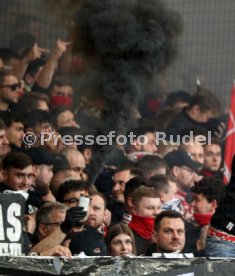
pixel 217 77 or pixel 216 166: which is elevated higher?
pixel 217 77

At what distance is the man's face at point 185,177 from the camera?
757 cm

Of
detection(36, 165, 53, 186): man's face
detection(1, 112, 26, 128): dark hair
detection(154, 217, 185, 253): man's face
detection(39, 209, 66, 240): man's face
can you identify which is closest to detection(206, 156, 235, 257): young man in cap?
detection(154, 217, 185, 253): man's face

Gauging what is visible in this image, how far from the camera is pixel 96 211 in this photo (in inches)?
280

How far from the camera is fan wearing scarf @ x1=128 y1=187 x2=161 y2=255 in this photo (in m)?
7.22

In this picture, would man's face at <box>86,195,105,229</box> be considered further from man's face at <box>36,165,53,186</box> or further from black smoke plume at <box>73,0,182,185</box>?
black smoke plume at <box>73,0,182,185</box>

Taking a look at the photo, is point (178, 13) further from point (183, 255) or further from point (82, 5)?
point (183, 255)

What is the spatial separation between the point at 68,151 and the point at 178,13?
1436 millimetres

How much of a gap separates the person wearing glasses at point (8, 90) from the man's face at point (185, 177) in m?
1.39

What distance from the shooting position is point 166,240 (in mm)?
7168

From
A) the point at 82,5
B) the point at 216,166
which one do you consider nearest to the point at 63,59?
the point at 82,5

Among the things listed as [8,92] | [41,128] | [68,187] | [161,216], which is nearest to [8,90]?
[8,92]

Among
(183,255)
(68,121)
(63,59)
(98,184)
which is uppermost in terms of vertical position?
(63,59)

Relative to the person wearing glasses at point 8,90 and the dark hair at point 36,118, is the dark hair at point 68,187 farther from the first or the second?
the person wearing glasses at point 8,90

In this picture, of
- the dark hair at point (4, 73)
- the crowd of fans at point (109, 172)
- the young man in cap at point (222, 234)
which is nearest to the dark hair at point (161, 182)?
the crowd of fans at point (109, 172)
